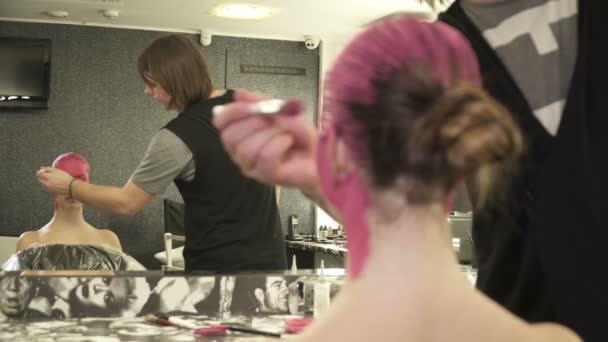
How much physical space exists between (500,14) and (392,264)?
17.6 inches

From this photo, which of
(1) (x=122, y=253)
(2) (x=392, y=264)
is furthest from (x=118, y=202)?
(2) (x=392, y=264)

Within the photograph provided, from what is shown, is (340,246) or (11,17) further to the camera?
(11,17)

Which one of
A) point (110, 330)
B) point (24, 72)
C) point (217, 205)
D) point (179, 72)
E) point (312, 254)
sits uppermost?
point (24, 72)

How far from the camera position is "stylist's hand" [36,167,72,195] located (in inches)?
68.7

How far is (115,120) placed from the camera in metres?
3.06

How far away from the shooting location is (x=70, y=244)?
176cm

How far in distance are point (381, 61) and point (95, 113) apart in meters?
2.59

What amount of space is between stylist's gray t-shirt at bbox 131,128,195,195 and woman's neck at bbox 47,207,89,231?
279mm

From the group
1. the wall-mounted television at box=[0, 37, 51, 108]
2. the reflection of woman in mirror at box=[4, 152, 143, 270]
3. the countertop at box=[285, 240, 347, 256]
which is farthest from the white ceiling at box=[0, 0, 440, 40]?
the reflection of woman in mirror at box=[4, 152, 143, 270]

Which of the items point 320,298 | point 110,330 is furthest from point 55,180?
point 320,298

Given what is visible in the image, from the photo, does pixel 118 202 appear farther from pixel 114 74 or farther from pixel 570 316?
pixel 114 74

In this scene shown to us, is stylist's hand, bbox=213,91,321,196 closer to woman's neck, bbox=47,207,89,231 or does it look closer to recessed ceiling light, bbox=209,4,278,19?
woman's neck, bbox=47,207,89,231

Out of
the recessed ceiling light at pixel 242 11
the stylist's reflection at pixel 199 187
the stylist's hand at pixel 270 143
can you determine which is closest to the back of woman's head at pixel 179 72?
the stylist's reflection at pixel 199 187

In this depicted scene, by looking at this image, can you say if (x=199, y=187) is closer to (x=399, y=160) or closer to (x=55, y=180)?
(x=55, y=180)
